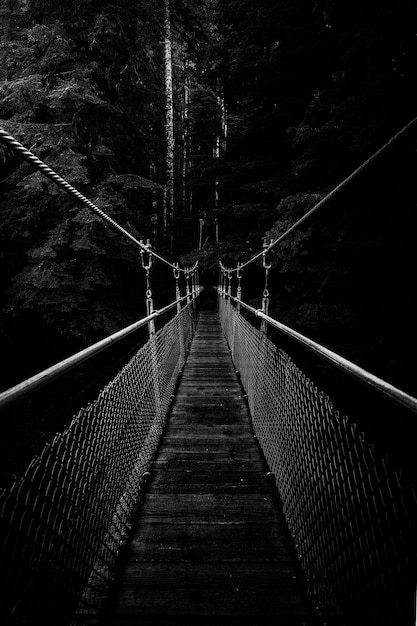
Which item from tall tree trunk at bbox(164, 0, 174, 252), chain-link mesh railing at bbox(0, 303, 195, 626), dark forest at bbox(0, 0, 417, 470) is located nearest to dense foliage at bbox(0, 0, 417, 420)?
dark forest at bbox(0, 0, 417, 470)

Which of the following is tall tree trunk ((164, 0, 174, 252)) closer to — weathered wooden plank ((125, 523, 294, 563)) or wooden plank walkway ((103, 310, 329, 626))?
wooden plank walkway ((103, 310, 329, 626))

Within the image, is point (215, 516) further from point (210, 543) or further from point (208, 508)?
point (210, 543)

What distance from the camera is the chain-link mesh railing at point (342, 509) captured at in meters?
0.84

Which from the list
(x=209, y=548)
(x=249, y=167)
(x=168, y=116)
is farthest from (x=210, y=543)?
(x=168, y=116)

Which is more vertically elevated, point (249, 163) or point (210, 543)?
point (249, 163)

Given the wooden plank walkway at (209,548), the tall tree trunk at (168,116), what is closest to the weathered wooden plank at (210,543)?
the wooden plank walkway at (209,548)

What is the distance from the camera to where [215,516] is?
1818 mm

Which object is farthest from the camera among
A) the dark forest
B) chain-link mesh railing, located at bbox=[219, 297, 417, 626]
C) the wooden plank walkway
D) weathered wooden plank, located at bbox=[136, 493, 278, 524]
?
the dark forest

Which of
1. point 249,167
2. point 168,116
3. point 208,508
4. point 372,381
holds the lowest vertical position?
point 208,508

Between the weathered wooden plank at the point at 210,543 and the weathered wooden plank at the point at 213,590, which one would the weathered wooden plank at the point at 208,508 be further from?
the weathered wooden plank at the point at 213,590

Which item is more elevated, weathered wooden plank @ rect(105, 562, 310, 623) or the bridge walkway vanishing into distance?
the bridge walkway vanishing into distance

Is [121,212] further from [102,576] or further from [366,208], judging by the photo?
[102,576]

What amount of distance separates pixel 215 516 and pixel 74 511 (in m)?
0.88

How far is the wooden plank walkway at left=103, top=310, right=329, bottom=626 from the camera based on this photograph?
4.25 feet
